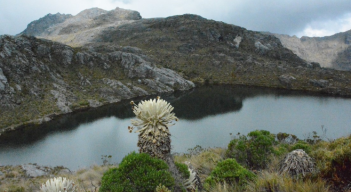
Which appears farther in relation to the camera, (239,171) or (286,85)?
(286,85)

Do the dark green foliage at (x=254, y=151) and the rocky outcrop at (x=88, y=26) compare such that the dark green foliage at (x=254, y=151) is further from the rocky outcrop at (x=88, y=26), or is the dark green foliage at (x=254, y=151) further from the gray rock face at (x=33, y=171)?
the rocky outcrop at (x=88, y=26)

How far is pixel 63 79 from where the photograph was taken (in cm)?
5309

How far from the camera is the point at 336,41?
18425cm

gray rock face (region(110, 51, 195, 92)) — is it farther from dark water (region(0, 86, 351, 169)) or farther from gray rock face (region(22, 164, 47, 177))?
gray rock face (region(22, 164, 47, 177))

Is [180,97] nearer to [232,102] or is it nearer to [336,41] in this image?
[232,102]

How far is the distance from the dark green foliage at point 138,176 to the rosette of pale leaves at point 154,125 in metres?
0.31

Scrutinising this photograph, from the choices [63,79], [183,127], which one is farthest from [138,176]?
[63,79]

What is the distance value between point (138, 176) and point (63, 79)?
55607mm

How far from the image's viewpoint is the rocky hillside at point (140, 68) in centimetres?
4456

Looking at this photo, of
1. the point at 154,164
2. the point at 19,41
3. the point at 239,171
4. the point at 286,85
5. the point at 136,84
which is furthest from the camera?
the point at 286,85

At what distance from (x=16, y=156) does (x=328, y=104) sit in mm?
50288

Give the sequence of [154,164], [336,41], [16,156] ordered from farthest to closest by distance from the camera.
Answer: [336,41], [16,156], [154,164]

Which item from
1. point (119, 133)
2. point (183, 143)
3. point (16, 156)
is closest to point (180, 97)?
point (119, 133)

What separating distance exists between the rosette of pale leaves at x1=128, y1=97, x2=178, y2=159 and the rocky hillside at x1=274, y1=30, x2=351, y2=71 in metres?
190
